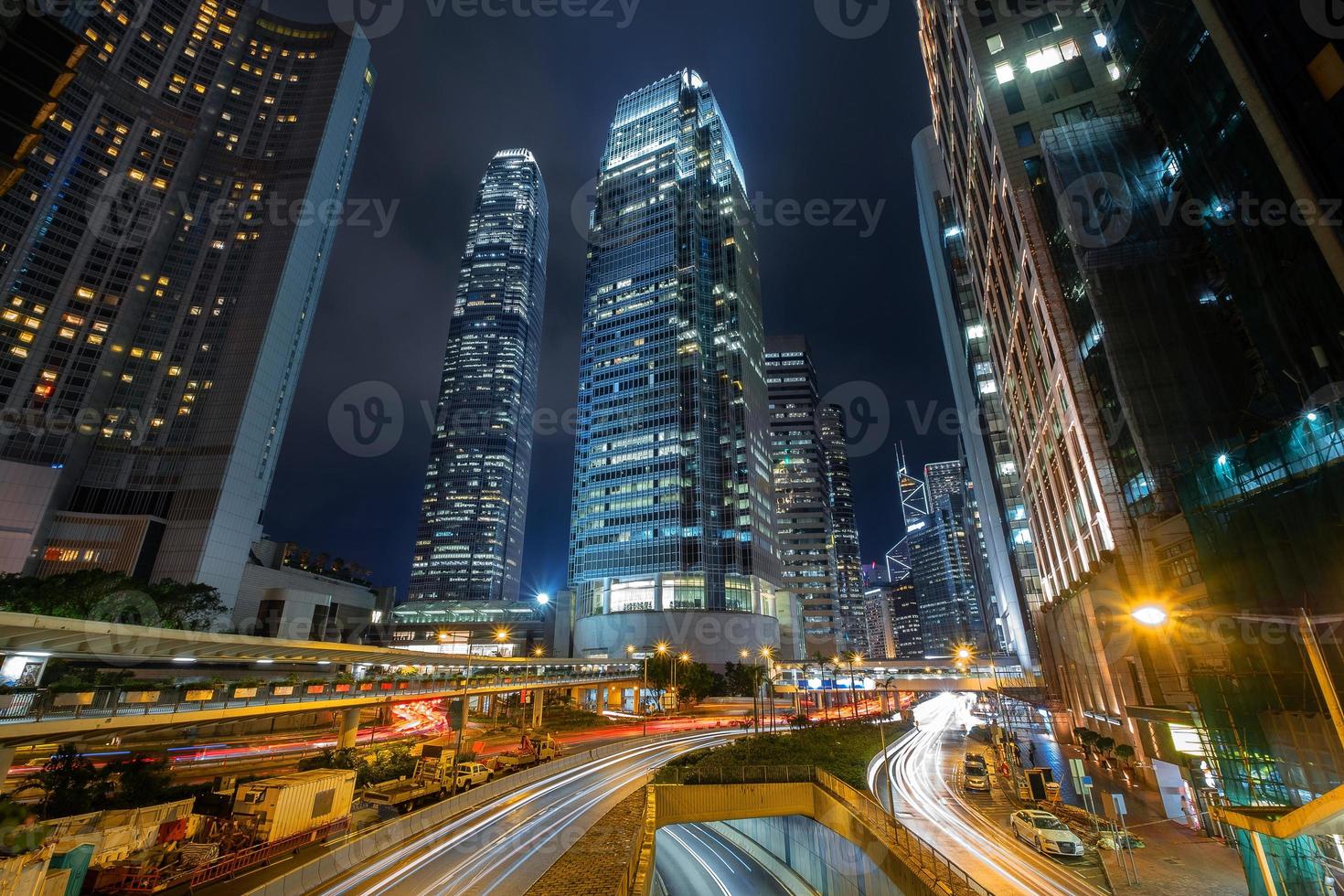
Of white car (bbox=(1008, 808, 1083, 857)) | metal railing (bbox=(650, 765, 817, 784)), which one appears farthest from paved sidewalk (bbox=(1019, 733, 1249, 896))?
metal railing (bbox=(650, 765, 817, 784))

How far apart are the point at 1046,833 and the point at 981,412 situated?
91.0 m

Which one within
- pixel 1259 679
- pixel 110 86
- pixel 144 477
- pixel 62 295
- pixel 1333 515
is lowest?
pixel 1259 679

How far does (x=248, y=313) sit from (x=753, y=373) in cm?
10514

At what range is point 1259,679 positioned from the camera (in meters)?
21.2

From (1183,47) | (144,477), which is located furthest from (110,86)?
(1183,47)

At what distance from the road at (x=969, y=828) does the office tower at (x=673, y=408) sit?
219 ft

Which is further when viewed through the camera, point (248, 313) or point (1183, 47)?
point (248, 313)

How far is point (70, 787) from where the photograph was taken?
23531mm

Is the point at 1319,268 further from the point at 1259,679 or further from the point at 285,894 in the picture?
the point at 285,894

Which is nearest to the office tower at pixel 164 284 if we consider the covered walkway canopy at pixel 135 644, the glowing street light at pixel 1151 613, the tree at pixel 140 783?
the covered walkway canopy at pixel 135 644

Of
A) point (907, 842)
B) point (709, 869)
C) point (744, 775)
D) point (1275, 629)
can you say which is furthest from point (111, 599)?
point (1275, 629)

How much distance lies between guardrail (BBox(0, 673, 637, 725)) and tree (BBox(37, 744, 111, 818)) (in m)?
5.15

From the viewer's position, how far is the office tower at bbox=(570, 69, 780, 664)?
11194 cm

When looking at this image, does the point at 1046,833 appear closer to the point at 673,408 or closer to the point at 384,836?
the point at 384,836
